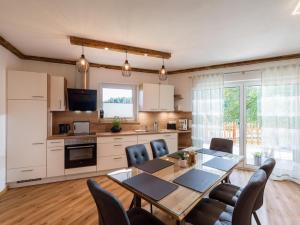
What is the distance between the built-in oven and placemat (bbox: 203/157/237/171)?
91.7 inches

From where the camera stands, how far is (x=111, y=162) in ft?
12.0

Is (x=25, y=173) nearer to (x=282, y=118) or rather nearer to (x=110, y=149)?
(x=110, y=149)

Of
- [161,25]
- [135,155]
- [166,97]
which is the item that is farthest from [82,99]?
[161,25]

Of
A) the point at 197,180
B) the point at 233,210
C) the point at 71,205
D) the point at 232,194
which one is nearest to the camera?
the point at 233,210

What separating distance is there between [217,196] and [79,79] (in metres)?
3.54

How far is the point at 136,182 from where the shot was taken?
1.57 meters

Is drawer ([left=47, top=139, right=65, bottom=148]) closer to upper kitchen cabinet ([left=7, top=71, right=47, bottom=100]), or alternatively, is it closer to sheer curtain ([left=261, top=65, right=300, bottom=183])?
upper kitchen cabinet ([left=7, top=71, right=47, bottom=100])

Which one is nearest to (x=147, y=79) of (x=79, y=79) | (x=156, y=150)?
(x=79, y=79)

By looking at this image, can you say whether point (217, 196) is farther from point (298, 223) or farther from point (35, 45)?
point (35, 45)

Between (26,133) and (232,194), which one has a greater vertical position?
(26,133)

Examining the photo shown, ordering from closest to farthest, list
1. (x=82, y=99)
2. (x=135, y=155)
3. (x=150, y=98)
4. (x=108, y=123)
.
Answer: (x=135, y=155)
(x=82, y=99)
(x=108, y=123)
(x=150, y=98)

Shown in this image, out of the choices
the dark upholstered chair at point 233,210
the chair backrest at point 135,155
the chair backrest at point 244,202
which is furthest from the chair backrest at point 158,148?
the chair backrest at point 244,202

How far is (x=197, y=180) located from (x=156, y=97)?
2972 mm

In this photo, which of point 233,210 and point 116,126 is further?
point 116,126
